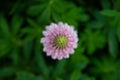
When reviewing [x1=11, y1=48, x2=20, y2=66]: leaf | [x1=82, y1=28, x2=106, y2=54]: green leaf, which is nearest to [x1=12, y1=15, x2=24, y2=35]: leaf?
[x1=11, y1=48, x2=20, y2=66]: leaf

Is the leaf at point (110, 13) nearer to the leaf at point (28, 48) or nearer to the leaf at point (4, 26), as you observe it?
the leaf at point (28, 48)

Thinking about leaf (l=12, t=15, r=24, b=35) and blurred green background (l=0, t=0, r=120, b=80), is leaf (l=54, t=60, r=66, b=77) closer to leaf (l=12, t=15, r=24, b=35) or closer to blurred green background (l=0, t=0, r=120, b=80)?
blurred green background (l=0, t=0, r=120, b=80)

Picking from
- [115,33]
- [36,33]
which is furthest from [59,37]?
[115,33]

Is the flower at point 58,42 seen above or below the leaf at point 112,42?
below

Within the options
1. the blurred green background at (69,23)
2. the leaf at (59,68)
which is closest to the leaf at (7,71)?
the blurred green background at (69,23)

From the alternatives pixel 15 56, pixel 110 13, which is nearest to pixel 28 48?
pixel 15 56

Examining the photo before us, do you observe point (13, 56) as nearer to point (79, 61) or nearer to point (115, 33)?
point (79, 61)
